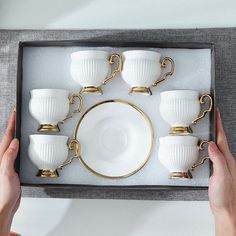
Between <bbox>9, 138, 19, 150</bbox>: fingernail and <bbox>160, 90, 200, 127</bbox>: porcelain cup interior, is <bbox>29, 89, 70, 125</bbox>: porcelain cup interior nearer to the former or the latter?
<bbox>9, 138, 19, 150</bbox>: fingernail

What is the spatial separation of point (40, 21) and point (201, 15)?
39cm

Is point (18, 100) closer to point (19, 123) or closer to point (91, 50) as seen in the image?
point (19, 123)

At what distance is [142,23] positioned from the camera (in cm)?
142

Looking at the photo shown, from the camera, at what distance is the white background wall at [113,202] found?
138cm

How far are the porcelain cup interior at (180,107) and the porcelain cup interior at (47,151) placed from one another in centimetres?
24

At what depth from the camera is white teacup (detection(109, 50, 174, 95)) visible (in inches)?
50.7

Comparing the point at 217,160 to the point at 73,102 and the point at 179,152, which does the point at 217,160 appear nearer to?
the point at 179,152

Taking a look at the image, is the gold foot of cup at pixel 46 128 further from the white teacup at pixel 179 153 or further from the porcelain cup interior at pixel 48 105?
the white teacup at pixel 179 153

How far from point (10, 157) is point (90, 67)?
0.26 metres

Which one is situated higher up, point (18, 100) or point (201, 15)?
point (201, 15)

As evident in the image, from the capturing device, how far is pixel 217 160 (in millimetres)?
1254

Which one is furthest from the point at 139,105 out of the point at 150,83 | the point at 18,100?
the point at 18,100

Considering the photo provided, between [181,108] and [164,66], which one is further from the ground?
[164,66]

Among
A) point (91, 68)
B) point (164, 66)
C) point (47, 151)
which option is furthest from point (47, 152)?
point (164, 66)
